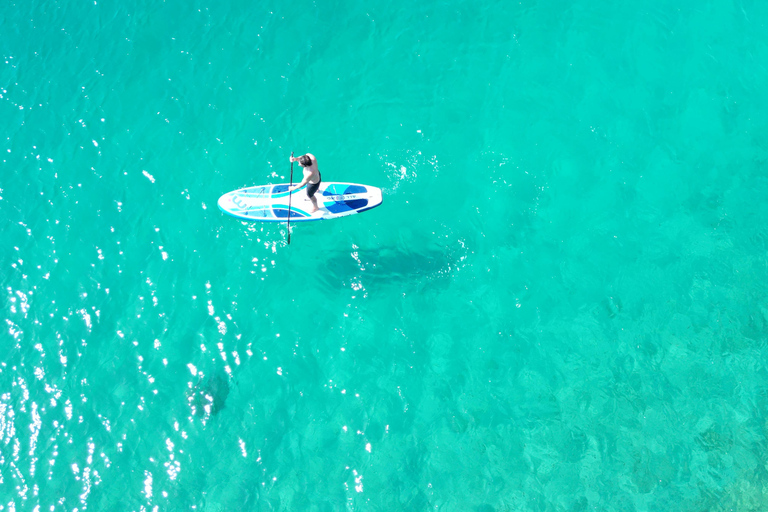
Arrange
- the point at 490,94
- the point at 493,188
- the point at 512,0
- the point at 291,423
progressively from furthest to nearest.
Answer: the point at 512,0, the point at 490,94, the point at 493,188, the point at 291,423

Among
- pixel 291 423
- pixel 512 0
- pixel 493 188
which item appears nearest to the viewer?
pixel 291 423

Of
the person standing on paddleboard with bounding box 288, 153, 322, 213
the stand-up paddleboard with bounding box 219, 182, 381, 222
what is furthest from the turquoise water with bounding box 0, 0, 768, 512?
the person standing on paddleboard with bounding box 288, 153, 322, 213

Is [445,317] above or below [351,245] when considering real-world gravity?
below

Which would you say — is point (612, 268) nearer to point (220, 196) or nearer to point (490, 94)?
point (490, 94)

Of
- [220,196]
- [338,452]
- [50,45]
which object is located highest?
[50,45]

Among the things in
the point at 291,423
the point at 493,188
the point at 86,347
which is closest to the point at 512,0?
the point at 493,188

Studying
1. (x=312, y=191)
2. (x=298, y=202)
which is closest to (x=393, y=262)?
(x=312, y=191)

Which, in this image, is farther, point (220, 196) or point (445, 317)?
point (220, 196)

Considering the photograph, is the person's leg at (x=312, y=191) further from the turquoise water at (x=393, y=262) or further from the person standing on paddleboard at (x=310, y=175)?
the turquoise water at (x=393, y=262)
